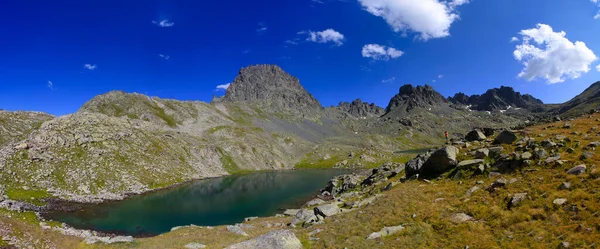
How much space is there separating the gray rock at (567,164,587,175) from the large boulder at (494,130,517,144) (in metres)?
12.9

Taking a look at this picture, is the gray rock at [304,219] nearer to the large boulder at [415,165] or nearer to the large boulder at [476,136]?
the large boulder at [415,165]

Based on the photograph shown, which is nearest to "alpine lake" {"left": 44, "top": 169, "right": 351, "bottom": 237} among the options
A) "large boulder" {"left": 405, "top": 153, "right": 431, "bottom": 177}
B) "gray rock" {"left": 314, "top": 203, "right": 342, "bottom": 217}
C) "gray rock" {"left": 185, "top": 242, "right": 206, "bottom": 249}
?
"gray rock" {"left": 185, "top": 242, "right": 206, "bottom": 249}

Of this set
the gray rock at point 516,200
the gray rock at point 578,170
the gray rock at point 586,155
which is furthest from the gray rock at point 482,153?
the gray rock at point 516,200

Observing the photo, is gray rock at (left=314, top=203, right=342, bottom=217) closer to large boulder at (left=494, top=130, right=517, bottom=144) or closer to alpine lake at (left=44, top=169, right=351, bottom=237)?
large boulder at (left=494, top=130, right=517, bottom=144)

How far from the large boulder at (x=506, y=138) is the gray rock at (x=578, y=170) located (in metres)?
12.9

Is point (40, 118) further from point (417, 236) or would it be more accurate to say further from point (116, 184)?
point (417, 236)

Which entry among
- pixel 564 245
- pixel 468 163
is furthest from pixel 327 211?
pixel 564 245

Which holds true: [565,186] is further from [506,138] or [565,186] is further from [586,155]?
[506,138]

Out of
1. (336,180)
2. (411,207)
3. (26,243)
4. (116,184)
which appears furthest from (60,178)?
(411,207)

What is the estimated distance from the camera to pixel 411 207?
1175 inches

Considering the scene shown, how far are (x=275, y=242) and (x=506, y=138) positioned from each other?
3186 cm

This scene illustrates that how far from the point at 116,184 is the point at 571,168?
127m

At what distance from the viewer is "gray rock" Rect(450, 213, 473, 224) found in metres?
23.7

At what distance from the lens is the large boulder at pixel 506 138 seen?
3600 centimetres
